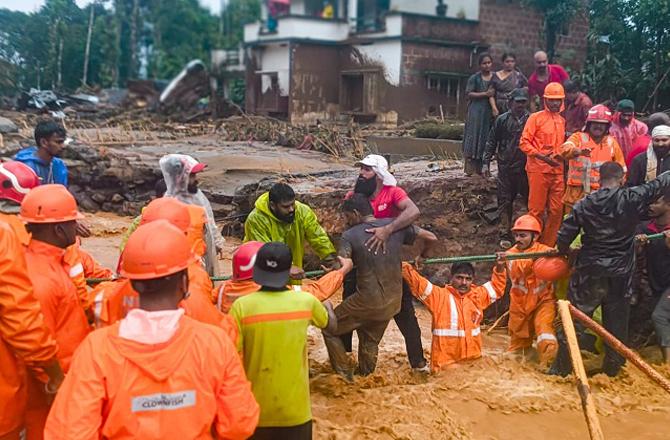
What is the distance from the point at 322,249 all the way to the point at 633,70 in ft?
30.2

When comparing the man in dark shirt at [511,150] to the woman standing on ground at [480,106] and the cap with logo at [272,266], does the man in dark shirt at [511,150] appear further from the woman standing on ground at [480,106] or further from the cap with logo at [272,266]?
the cap with logo at [272,266]

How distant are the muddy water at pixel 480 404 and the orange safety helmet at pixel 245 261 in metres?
1.49

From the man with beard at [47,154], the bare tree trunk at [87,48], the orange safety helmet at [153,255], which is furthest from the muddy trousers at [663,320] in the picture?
the bare tree trunk at [87,48]

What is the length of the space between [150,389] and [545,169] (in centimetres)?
578

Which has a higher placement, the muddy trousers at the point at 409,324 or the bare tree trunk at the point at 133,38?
the bare tree trunk at the point at 133,38

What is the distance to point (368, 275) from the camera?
16.8 feet

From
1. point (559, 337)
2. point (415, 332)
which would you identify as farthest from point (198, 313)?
point (559, 337)

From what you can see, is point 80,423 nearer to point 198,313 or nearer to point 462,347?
point 198,313

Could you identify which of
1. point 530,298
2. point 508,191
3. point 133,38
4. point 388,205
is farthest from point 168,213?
point 133,38

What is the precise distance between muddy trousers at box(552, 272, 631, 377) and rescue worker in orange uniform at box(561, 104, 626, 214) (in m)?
1.62

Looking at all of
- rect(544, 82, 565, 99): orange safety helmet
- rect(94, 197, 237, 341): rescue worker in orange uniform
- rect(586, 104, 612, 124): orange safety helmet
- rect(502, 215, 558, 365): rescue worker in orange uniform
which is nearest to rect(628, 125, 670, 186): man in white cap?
rect(586, 104, 612, 124): orange safety helmet

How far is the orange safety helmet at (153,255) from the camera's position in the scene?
2.46 metres

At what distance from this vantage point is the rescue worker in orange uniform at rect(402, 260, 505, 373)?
545 centimetres

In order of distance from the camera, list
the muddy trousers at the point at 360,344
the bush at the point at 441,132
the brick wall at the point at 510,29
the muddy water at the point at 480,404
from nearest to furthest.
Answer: the muddy water at the point at 480,404, the muddy trousers at the point at 360,344, the bush at the point at 441,132, the brick wall at the point at 510,29
